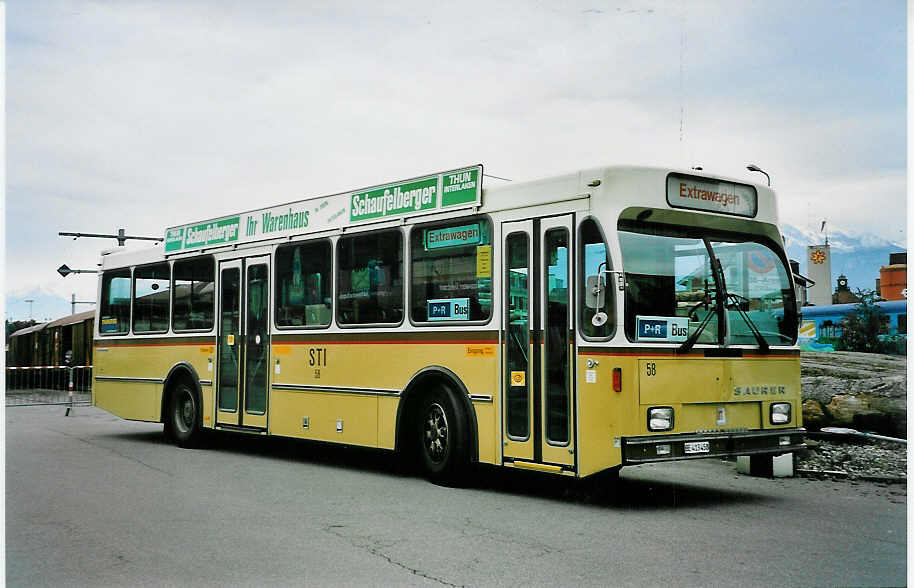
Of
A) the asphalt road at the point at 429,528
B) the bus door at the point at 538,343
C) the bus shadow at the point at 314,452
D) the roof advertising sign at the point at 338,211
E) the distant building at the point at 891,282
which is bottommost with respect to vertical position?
the asphalt road at the point at 429,528

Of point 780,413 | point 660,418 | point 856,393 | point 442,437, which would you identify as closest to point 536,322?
point 660,418

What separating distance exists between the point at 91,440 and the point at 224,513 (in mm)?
8043

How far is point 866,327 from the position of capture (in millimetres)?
14984

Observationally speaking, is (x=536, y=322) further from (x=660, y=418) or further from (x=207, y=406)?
(x=207, y=406)

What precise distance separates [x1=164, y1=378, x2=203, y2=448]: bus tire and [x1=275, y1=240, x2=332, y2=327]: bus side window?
2.42 meters

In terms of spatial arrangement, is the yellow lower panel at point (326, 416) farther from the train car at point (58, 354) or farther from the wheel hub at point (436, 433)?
the train car at point (58, 354)

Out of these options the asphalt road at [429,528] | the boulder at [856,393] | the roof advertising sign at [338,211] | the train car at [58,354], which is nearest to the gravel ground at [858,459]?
the boulder at [856,393]

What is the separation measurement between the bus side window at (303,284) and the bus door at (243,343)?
1.11 ft

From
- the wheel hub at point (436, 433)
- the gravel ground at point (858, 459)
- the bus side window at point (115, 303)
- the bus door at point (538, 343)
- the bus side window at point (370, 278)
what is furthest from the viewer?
the bus side window at point (115, 303)

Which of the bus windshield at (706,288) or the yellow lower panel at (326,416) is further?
the yellow lower panel at (326,416)

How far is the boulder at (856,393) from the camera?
11789mm

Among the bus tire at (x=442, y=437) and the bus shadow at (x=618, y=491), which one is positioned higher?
the bus tire at (x=442, y=437)

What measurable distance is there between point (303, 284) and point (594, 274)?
190 inches

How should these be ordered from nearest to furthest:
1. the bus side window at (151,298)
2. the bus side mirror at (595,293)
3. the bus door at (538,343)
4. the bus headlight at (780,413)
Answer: the bus side mirror at (595,293), the bus door at (538,343), the bus headlight at (780,413), the bus side window at (151,298)
